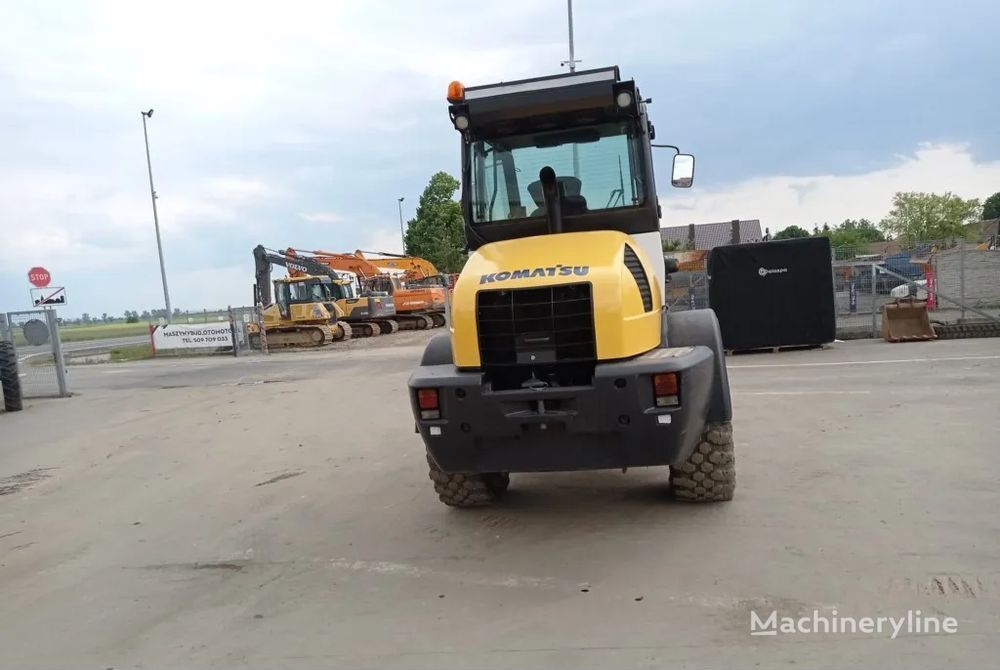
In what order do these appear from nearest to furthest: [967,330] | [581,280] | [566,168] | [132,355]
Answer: [581,280]
[566,168]
[967,330]
[132,355]

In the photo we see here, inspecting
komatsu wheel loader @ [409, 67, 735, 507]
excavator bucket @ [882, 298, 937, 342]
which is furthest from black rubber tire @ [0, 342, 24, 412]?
excavator bucket @ [882, 298, 937, 342]

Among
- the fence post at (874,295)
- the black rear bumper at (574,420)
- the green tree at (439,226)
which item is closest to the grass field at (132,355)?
the green tree at (439,226)

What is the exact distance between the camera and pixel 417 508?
5.74m

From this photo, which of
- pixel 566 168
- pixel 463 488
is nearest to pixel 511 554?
pixel 463 488

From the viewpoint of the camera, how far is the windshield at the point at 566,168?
17.3 feet

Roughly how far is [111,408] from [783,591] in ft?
43.5

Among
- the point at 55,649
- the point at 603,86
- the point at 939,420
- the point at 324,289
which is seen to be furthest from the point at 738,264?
the point at 324,289

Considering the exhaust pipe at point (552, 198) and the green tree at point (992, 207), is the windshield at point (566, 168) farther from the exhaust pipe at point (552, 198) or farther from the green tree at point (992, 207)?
the green tree at point (992, 207)

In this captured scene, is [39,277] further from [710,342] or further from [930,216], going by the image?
[930,216]

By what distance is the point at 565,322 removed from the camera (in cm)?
429

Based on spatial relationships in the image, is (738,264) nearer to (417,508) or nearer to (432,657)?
(417,508)
